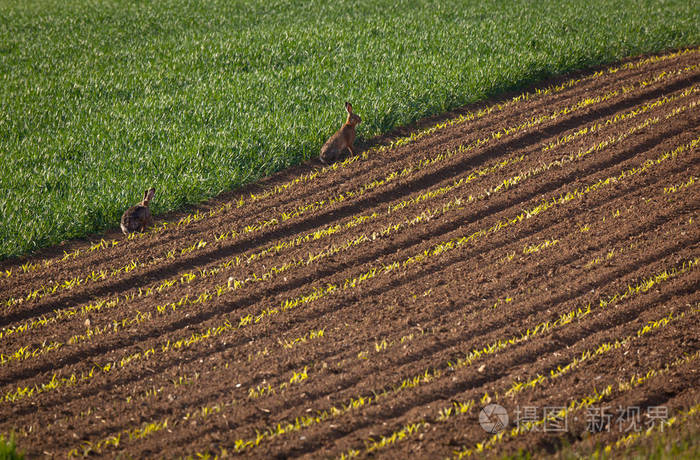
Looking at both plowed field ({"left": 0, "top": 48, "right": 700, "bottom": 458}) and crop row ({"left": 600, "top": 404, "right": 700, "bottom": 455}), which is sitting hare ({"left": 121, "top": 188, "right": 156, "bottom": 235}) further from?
crop row ({"left": 600, "top": 404, "right": 700, "bottom": 455})

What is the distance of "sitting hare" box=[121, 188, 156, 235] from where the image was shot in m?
9.94

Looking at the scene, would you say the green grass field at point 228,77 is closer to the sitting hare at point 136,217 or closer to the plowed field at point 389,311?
the sitting hare at point 136,217

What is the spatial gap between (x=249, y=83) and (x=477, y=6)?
9.63 meters

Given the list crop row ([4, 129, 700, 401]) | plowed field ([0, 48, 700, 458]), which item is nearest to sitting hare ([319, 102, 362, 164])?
plowed field ([0, 48, 700, 458])

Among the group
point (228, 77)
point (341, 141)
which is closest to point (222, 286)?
point (341, 141)

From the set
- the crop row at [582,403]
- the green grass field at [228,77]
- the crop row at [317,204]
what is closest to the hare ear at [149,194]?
the green grass field at [228,77]

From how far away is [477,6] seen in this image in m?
22.2

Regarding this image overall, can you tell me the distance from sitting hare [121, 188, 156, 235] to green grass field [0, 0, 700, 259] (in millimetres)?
544

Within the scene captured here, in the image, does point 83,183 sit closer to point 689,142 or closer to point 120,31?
point 689,142

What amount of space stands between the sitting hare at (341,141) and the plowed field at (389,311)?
267 mm

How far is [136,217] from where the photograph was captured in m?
9.95

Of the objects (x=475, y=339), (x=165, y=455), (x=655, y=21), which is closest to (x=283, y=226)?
(x=475, y=339)

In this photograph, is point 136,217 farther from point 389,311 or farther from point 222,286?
point 389,311

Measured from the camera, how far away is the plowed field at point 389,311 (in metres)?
6.19
